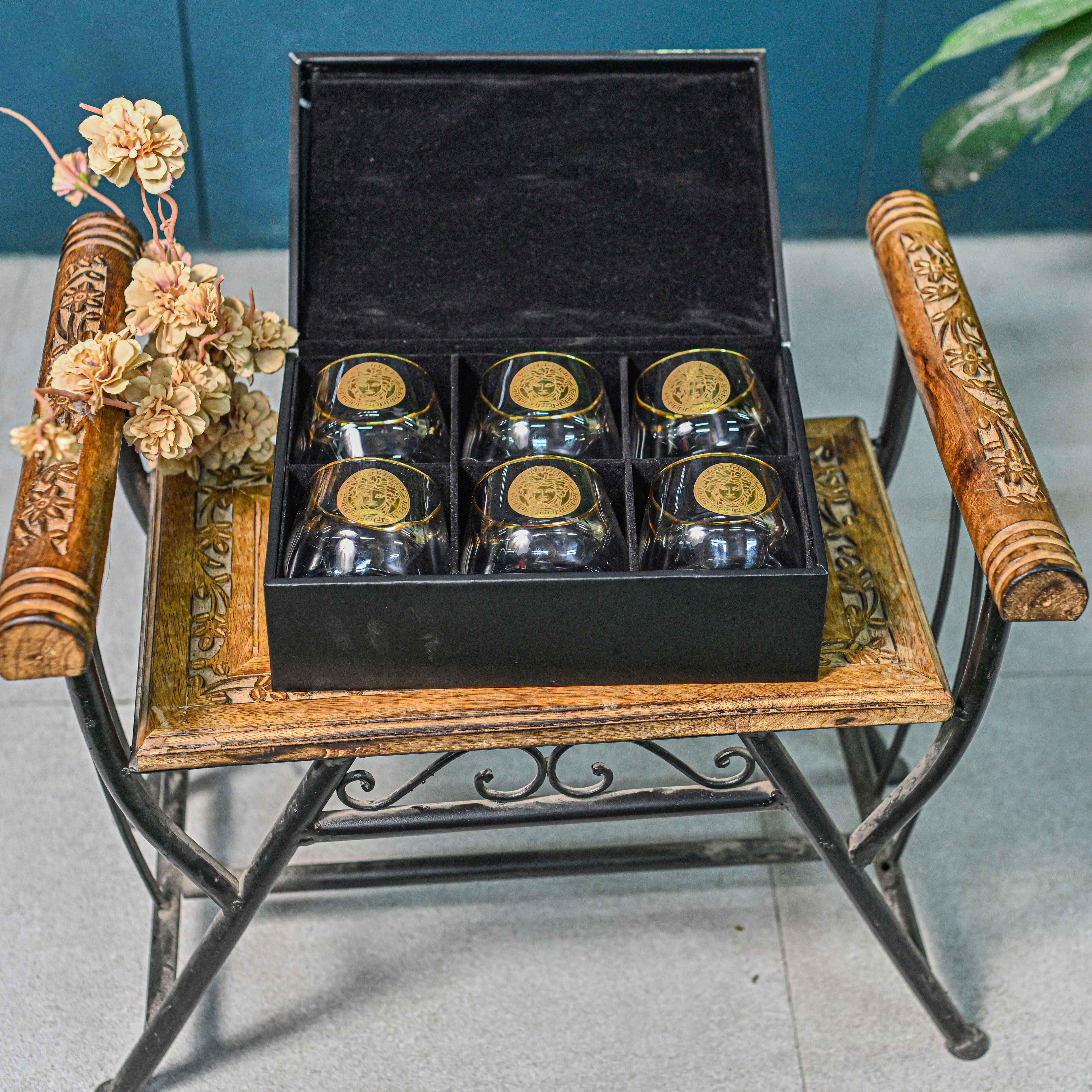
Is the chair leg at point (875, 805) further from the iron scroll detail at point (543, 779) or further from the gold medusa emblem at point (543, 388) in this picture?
the gold medusa emblem at point (543, 388)

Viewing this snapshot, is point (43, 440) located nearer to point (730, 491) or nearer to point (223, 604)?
point (223, 604)

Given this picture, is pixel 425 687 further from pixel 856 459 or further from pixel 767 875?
pixel 767 875

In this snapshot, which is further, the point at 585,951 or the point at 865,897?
the point at 585,951

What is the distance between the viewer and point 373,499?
115cm

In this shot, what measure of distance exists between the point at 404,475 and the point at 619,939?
2.49 ft

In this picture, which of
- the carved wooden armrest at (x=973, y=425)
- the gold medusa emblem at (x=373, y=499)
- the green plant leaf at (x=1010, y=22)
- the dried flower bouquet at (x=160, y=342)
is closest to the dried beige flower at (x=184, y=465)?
the dried flower bouquet at (x=160, y=342)

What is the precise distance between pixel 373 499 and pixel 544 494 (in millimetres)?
151

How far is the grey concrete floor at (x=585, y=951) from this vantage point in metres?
1.53

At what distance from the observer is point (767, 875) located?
171 cm

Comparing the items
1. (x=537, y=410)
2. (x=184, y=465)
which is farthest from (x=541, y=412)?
(x=184, y=465)

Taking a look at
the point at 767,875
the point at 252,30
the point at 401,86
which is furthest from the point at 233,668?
the point at 252,30

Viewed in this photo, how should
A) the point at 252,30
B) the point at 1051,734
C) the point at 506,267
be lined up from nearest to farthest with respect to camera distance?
the point at 506,267, the point at 1051,734, the point at 252,30

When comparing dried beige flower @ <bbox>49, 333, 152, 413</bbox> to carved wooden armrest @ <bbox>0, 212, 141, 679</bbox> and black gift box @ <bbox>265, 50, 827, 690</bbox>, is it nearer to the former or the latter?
carved wooden armrest @ <bbox>0, 212, 141, 679</bbox>

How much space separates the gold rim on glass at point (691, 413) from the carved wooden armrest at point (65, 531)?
503mm
